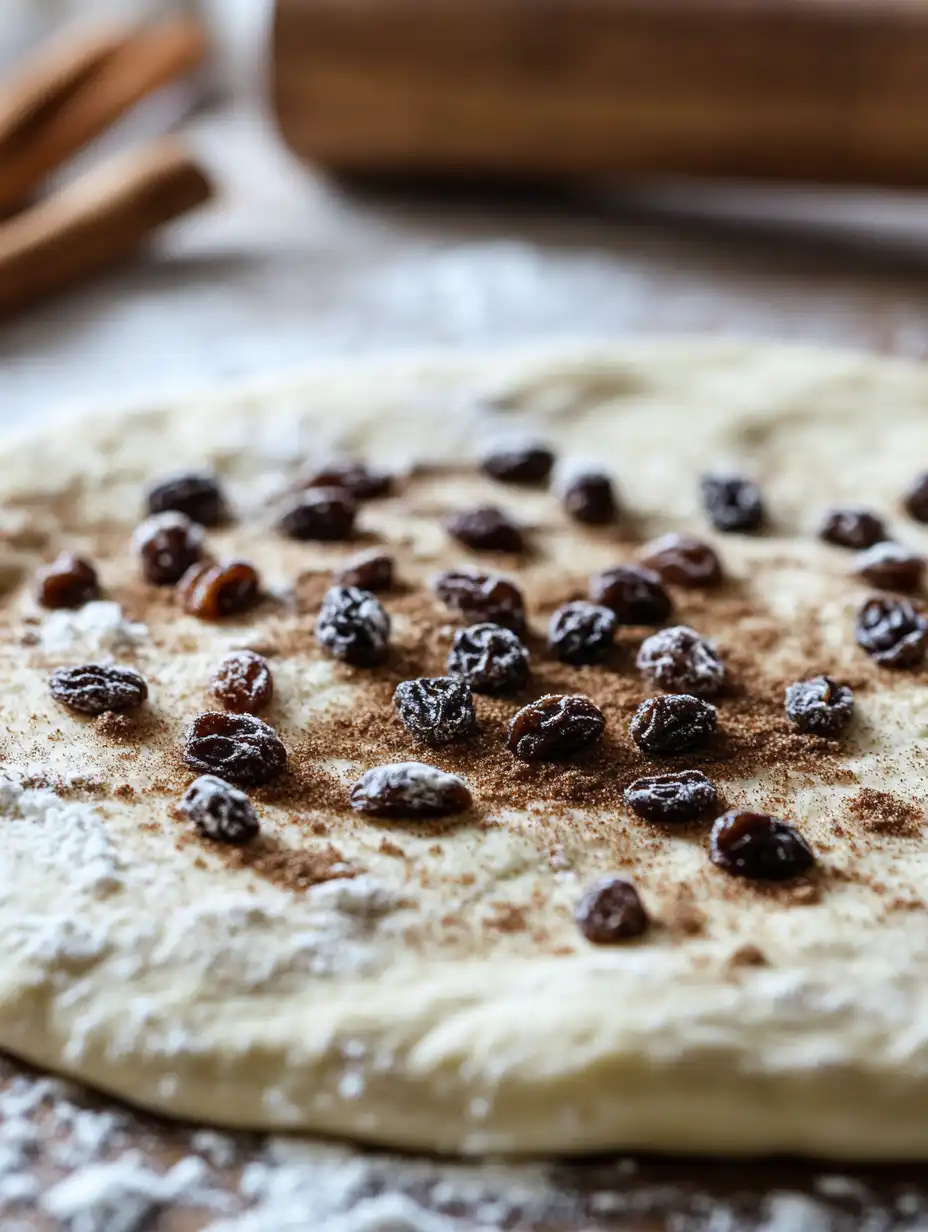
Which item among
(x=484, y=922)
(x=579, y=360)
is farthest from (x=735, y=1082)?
(x=579, y=360)

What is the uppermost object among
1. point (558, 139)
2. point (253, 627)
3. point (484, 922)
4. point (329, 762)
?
point (558, 139)

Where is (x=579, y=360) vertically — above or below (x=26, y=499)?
above

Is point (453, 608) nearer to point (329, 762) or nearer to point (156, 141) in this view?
point (329, 762)

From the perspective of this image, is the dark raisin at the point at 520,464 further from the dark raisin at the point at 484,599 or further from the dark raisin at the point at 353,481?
the dark raisin at the point at 484,599

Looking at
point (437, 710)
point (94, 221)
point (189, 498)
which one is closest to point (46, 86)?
point (94, 221)

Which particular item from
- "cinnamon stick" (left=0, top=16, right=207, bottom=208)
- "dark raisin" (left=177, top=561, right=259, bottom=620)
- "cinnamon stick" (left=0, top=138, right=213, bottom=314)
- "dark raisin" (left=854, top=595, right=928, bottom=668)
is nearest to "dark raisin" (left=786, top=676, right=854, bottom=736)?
"dark raisin" (left=854, top=595, right=928, bottom=668)

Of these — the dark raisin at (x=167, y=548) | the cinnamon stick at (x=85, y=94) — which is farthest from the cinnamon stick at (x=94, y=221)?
the dark raisin at (x=167, y=548)
